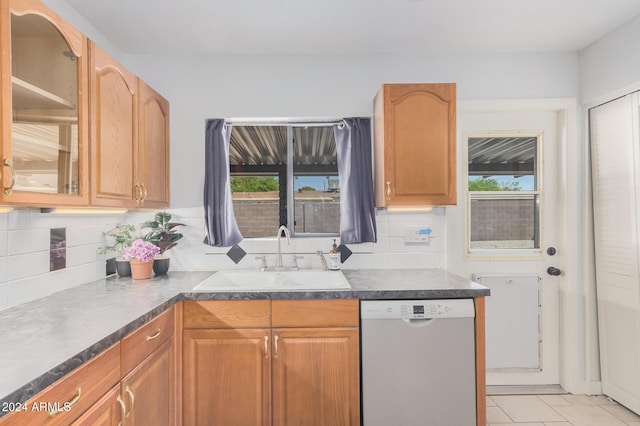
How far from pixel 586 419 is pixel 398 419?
1.39 m

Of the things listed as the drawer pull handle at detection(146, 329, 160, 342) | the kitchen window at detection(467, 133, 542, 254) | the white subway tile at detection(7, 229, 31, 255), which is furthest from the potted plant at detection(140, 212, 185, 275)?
the kitchen window at detection(467, 133, 542, 254)

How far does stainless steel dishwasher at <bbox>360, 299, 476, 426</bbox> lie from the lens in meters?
1.80

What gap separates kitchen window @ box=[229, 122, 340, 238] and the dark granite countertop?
19.3 inches

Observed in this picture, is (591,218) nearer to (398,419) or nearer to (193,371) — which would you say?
(398,419)

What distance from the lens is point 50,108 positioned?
1.34 m

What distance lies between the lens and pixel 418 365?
5.93 feet

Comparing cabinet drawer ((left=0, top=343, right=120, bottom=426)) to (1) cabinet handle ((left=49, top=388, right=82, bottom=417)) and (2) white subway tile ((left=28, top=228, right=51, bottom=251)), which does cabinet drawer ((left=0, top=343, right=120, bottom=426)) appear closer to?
(1) cabinet handle ((left=49, top=388, right=82, bottom=417))

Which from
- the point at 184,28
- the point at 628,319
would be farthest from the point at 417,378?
the point at 184,28

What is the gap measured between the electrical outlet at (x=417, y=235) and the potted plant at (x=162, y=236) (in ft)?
5.20

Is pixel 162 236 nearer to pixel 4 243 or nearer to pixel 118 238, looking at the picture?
pixel 118 238

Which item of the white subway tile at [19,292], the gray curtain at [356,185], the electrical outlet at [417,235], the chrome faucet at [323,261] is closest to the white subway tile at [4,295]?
the white subway tile at [19,292]

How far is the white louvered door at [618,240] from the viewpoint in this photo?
7.13ft

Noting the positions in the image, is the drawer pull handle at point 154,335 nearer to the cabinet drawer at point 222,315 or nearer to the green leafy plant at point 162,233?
the cabinet drawer at point 222,315

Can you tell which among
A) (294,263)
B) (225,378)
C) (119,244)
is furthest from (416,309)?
(119,244)
